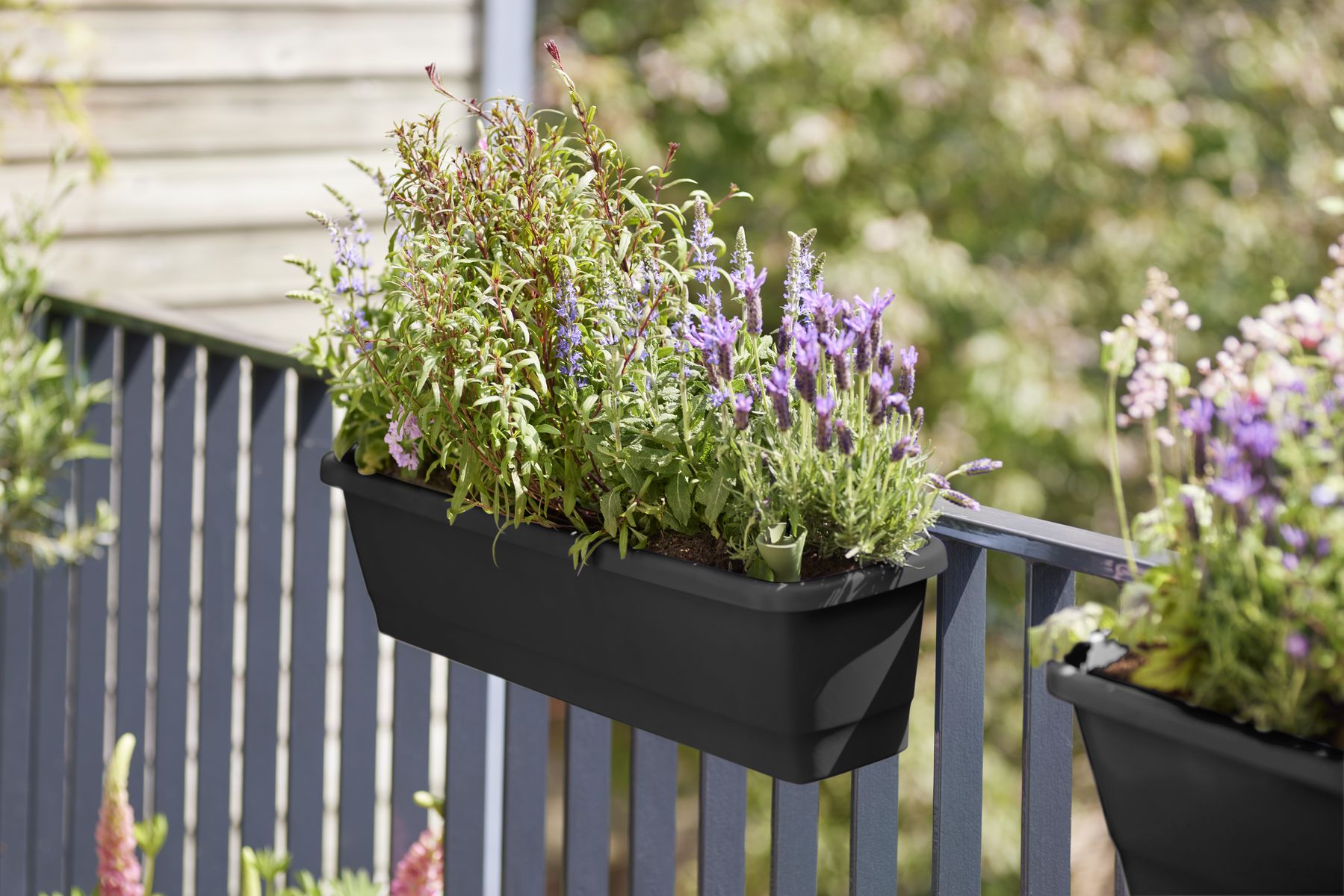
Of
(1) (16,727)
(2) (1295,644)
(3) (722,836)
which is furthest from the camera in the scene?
(1) (16,727)

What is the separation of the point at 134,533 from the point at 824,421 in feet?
4.83

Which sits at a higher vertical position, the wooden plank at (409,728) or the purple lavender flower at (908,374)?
the purple lavender flower at (908,374)

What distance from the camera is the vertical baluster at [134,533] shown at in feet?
6.77

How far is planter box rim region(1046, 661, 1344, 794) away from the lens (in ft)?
2.40

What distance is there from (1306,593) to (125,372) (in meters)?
1.78

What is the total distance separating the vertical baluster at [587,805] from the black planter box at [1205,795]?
2.23 feet

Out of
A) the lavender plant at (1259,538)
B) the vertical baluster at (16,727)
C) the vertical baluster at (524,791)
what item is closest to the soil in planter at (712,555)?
the lavender plant at (1259,538)

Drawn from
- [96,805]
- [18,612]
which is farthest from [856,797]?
[18,612]

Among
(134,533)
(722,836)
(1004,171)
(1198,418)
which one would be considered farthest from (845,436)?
(1004,171)

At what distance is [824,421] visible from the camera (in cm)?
96

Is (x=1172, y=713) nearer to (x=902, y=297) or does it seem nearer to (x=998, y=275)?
(x=902, y=297)

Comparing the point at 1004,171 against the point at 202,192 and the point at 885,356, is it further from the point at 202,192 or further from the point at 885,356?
the point at 885,356

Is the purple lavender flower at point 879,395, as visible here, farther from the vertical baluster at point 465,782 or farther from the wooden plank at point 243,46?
the wooden plank at point 243,46

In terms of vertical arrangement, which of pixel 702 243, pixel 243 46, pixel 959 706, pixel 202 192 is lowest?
pixel 959 706
